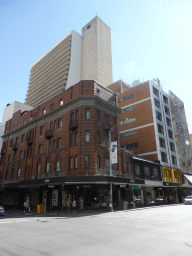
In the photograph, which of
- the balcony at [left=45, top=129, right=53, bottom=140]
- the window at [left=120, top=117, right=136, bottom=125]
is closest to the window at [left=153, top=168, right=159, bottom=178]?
the window at [left=120, top=117, right=136, bottom=125]

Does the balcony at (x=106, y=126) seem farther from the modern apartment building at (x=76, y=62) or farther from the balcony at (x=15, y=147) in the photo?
the modern apartment building at (x=76, y=62)

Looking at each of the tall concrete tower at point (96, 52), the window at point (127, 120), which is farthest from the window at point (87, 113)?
the tall concrete tower at point (96, 52)

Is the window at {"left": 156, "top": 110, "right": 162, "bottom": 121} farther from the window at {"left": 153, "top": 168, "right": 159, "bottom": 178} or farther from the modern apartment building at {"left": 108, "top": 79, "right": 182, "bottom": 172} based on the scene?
the window at {"left": 153, "top": 168, "right": 159, "bottom": 178}

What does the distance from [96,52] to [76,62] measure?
1252 cm

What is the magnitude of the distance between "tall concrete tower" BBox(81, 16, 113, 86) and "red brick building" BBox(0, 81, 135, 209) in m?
67.1

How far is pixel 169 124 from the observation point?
2095 inches

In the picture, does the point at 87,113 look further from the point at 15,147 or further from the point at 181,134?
the point at 181,134

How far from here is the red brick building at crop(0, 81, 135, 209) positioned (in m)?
28.4

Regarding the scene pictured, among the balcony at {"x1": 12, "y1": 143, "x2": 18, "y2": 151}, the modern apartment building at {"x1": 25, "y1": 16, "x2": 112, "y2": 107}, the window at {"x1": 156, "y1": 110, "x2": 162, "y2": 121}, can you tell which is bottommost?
the balcony at {"x1": 12, "y1": 143, "x2": 18, "y2": 151}

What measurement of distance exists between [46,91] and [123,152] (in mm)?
86244

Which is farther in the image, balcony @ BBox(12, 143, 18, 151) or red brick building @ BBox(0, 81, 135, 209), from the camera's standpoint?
balcony @ BBox(12, 143, 18, 151)

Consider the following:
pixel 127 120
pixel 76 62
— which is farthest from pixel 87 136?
pixel 76 62

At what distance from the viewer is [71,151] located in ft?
100

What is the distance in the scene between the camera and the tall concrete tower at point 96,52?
103625 millimetres
